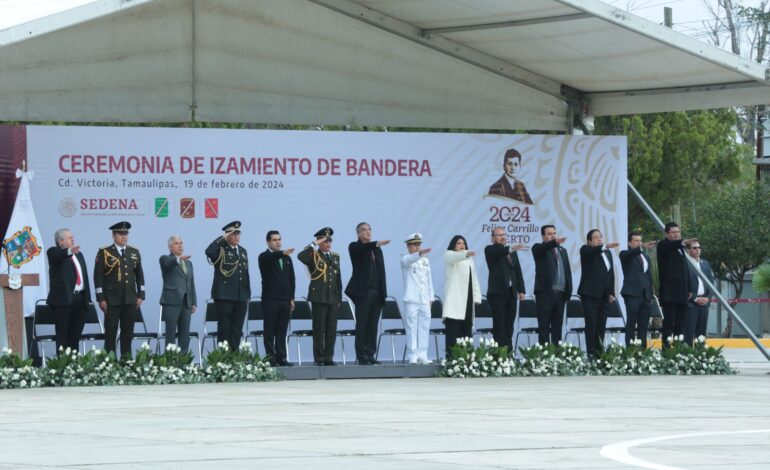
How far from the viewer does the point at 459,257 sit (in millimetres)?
16266

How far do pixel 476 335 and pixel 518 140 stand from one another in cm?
242

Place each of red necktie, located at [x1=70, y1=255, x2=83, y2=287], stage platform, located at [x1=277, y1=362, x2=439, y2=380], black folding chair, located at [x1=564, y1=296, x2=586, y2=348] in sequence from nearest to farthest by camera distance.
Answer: red necktie, located at [x1=70, y1=255, x2=83, y2=287] < stage platform, located at [x1=277, y1=362, x2=439, y2=380] < black folding chair, located at [x1=564, y1=296, x2=586, y2=348]

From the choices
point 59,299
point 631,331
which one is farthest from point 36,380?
point 631,331

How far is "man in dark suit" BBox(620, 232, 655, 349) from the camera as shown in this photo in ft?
55.0

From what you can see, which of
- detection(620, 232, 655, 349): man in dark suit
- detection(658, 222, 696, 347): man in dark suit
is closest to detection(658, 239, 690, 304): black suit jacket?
detection(658, 222, 696, 347): man in dark suit

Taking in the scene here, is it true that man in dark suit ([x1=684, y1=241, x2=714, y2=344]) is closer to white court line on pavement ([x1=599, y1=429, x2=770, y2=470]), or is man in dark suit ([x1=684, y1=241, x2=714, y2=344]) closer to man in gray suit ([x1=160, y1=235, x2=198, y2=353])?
man in gray suit ([x1=160, y1=235, x2=198, y2=353])

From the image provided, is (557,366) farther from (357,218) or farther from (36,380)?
(36,380)

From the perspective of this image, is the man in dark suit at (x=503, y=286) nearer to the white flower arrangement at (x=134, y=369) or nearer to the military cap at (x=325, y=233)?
the military cap at (x=325, y=233)

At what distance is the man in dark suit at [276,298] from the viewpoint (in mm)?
15891

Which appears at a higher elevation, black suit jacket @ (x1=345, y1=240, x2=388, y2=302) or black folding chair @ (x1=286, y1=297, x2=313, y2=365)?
black suit jacket @ (x1=345, y1=240, x2=388, y2=302)

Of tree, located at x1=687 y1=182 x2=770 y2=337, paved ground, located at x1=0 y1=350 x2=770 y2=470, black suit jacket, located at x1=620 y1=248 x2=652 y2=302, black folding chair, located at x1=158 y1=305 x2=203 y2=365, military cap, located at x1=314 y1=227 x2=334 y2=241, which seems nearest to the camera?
paved ground, located at x1=0 y1=350 x2=770 y2=470

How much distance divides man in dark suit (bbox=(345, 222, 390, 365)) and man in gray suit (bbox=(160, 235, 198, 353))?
5.94 ft

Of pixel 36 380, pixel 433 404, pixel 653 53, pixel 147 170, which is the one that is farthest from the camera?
pixel 147 170

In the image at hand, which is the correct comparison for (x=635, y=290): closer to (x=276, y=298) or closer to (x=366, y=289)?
(x=366, y=289)
